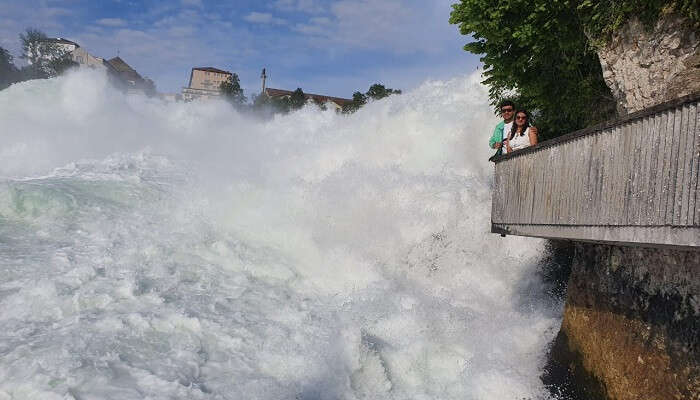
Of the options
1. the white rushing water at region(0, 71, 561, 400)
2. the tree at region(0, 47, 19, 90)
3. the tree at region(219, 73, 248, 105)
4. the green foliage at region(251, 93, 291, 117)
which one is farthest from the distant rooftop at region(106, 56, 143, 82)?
the white rushing water at region(0, 71, 561, 400)

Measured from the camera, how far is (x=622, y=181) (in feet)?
17.1

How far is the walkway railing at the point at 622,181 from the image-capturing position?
4426mm

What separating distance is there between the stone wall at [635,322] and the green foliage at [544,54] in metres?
2.70

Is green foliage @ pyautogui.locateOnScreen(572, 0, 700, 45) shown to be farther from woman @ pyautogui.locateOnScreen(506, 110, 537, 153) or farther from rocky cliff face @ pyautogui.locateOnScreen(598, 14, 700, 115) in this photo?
woman @ pyautogui.locateOnScreen(506, 110, 537, 153)

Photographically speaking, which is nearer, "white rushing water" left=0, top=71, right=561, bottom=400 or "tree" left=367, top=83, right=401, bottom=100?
"white rushing water" left=0, top=71, right=561, bottom=400

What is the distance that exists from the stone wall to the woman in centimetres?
213

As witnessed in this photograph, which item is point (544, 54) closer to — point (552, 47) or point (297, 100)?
point (552, 47)

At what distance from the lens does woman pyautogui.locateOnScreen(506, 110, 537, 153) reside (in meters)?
7.70

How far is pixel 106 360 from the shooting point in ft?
22.1

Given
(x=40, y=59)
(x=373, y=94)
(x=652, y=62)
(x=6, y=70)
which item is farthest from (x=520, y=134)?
(x=40, y=59)

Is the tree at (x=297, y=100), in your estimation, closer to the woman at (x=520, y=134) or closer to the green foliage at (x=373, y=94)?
the green foliage at (x=373, y=94)

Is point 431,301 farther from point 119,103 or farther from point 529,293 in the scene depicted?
point 119,103

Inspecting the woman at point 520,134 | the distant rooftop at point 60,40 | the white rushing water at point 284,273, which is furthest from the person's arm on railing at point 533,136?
the distant rooftop at point 60,40

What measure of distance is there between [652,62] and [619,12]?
2.82 ft
